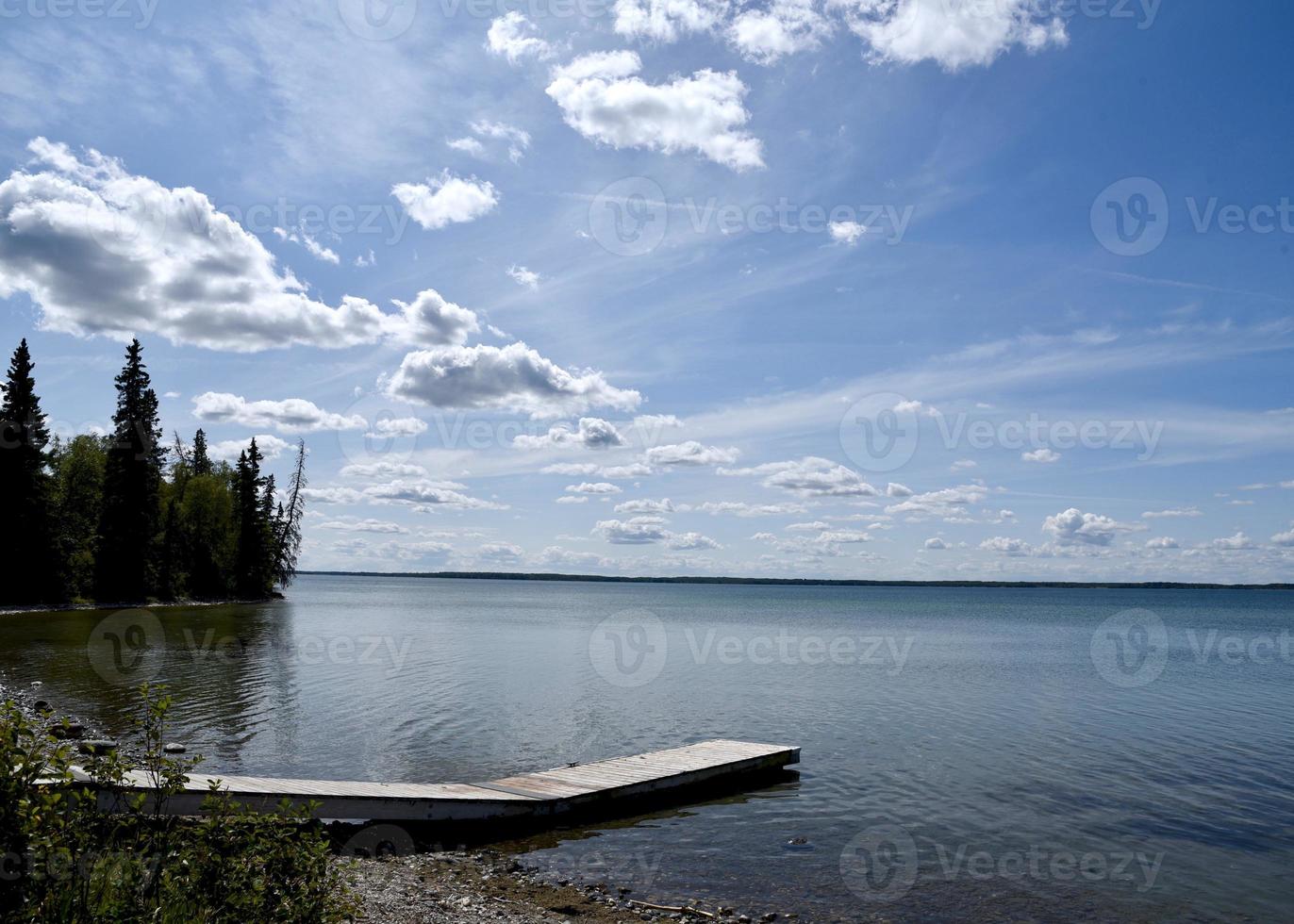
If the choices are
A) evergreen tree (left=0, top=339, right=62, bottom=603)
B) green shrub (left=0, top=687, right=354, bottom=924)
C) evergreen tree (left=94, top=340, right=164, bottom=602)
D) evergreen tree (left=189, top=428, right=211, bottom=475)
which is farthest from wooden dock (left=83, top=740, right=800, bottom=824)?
evergreen tree (left=189, top=428, right=211, bottom=475)

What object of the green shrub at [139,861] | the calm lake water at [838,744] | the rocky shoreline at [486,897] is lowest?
the calm lake water at [838,744]

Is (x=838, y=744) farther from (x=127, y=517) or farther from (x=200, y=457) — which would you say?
(x=200, y=457)

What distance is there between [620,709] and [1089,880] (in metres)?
17.4

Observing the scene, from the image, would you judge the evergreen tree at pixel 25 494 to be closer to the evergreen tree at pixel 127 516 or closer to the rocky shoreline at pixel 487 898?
the evergreen tree at pixel 127 516

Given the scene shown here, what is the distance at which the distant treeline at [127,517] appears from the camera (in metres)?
58.8

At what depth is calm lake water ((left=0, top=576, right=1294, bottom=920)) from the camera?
1333cm

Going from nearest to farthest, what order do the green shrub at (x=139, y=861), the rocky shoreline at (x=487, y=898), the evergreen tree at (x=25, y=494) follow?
the green shrub at (x=139, y=861) < the rocky shoreline at (x=487, y=898) < the evergreen tree at (x=25, y=494)

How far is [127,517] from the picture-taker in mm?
68562

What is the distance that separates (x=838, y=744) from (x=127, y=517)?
66.0 meters

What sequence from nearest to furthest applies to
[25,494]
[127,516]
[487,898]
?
[487,898]
[25,494]
[127,516]

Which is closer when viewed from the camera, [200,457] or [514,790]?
[514,790]

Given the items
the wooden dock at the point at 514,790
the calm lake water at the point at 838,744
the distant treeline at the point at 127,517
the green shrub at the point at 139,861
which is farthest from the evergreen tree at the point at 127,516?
the green shrub at the point at 139,861

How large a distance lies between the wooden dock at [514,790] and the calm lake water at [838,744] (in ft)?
2.62

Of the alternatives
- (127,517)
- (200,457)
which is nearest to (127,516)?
(127,517)
